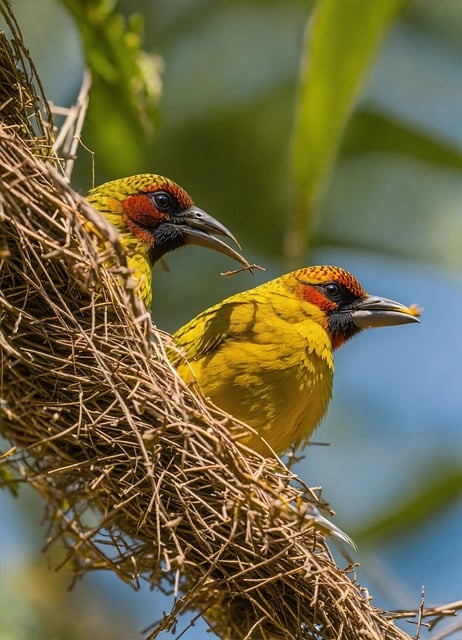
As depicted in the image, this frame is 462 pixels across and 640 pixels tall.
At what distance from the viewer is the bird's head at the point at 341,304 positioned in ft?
11.8

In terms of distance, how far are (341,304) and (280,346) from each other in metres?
0.47

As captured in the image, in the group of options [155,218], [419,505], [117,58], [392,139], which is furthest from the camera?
[419,505]

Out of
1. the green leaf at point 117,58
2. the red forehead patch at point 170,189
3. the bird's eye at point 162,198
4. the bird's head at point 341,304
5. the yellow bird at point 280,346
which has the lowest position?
the yellow bird at point 280,346

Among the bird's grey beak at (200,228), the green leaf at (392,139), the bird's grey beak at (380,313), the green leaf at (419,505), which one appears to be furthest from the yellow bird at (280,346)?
the green leaf at (419,505)

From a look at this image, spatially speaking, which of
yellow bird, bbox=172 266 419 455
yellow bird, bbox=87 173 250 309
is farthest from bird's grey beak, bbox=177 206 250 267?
yellow bird, bbox=172 266 419 455

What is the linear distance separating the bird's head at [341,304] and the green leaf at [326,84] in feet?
0.98

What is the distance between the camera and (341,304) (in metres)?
3.66

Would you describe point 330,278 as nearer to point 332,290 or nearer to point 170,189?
point 332,290

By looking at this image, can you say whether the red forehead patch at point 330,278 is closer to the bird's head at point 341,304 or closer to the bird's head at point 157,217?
the bird's head at point 341,304

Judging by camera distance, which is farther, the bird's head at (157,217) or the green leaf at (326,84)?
the green leaf at (326,84)

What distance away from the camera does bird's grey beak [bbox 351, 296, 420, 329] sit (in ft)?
11.6

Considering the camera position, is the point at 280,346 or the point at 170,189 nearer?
the point at 280,346

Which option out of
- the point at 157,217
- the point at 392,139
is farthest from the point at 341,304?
the point at 392,139

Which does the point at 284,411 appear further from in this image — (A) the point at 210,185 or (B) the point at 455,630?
(A) the point at 210,185
